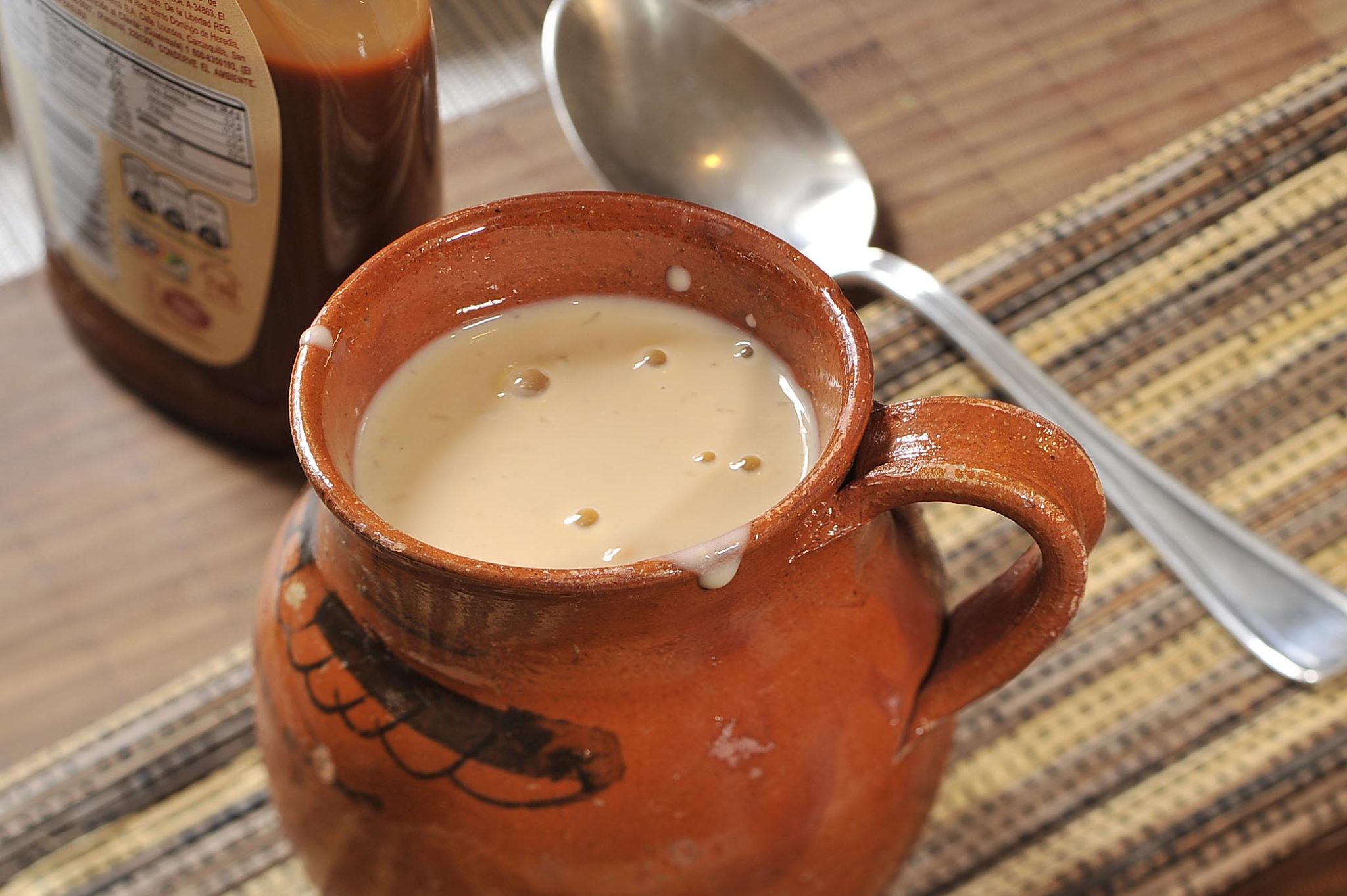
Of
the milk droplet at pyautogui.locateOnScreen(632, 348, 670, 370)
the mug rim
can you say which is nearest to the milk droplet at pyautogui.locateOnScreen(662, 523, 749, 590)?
the mug rim

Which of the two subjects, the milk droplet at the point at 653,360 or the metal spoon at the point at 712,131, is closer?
the milk droplet at the point at 653,360

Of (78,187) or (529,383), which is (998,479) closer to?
(529,383)

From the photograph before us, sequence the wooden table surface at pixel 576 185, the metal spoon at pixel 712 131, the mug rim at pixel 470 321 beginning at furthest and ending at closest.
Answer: the metal spoon at pixel 712 131 < the wooden table surface at pixel 576 185 < the mug rim at pixel 470 321

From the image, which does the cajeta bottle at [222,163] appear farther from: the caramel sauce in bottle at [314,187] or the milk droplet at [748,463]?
the milk droplet at [748,463]

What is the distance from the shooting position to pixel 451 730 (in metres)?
0.45

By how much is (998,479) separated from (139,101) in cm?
40

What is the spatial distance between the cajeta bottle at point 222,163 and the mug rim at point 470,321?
0.46ft

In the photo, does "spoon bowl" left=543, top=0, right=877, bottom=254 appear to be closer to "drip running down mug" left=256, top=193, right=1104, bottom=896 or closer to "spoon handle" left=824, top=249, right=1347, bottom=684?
"spoon handle" left=824, top=249, right=1347, bottom=684

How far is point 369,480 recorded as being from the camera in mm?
457

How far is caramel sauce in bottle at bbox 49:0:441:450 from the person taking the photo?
57cm

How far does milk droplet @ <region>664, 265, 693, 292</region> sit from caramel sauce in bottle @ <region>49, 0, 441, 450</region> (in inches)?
6.6

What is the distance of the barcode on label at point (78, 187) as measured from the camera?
666 millimetres

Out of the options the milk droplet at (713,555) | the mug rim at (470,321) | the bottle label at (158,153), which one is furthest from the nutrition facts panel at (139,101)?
the milk droplet at (713,555)

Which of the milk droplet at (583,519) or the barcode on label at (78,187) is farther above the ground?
the milk droplet at (583,519)
